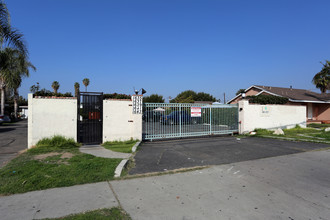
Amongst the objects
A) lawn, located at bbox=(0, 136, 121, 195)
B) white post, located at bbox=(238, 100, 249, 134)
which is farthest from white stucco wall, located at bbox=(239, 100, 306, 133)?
lawn, located at bbox=(0, 136, 121, 195)

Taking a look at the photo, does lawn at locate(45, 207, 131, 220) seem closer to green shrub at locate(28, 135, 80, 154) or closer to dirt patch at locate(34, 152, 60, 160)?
dirt patch at locate(34, 152, 60, 160)

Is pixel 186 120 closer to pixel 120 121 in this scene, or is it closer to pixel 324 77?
pixel 120 121

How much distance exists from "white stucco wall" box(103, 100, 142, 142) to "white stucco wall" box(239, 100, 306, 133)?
7.90m

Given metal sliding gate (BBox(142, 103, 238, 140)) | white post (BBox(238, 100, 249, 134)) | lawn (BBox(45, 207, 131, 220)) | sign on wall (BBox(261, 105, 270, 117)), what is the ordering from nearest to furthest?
lawn (BBox(45, 207, 131, 220)) < metal sliding gate (BBox(142, 103, 238, 140)) < white post (BBox(238, 100, 249, 134)) < sign on wall (BBox(261, 105, 270, 117))

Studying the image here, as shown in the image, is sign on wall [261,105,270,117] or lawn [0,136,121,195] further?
sign on wall [261,105,270,117]

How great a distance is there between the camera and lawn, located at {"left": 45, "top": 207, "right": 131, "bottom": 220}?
3.13 metres

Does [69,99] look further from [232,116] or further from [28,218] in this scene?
[232,116]

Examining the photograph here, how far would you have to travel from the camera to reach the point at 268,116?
50.1 feet

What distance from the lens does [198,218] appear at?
126 inches

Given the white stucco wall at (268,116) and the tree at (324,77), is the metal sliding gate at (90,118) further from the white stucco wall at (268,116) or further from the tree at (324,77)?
the tree at (324,77)

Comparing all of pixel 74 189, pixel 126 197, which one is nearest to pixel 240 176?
pixel 126 197

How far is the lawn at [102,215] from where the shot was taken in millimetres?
3127

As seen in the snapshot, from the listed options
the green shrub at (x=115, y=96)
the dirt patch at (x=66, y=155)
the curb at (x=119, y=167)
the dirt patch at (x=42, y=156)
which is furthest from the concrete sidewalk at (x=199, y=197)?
the green shrub at (x=115, y=96)

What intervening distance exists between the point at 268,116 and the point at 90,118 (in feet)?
42.8
